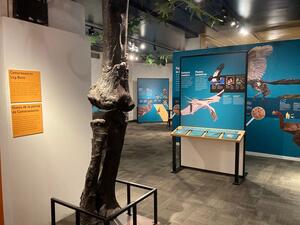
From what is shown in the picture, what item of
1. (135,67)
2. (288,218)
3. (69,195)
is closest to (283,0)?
(288,218)

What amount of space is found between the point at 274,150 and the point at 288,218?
3.03 metres

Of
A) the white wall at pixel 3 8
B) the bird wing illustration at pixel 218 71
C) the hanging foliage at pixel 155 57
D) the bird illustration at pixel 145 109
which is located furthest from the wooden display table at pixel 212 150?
the bird illustration at pixel 145 109

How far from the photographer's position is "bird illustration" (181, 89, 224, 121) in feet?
14.2

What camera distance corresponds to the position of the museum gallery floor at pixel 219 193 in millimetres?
2971

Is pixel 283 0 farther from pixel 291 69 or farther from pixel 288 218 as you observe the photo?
pixel 288 218

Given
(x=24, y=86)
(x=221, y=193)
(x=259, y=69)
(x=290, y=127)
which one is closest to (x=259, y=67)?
(x=259, y=69)

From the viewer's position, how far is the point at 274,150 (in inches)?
224

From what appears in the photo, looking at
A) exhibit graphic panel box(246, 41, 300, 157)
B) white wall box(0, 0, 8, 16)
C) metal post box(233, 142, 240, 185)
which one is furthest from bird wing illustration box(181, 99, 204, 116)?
white wall box(0, 0, 8, 16)

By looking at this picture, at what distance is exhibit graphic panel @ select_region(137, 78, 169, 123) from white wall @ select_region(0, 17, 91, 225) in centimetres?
816

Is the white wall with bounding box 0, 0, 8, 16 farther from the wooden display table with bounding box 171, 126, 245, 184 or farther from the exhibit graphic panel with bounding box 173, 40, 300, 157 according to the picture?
the exhibit graphic panel with bounding box 173, 40, 300, 157

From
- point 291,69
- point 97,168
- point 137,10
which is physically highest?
point 137,10

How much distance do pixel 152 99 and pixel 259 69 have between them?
6289 millimetres

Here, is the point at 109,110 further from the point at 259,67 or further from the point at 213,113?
the point at 259,67

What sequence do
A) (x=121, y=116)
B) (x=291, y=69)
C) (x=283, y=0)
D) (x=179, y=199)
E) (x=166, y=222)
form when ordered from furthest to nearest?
(x=291, y=69) < (x=283, y=0) < (x=179, y=199) < (x=166, y=222) < (x=121, y=116)
